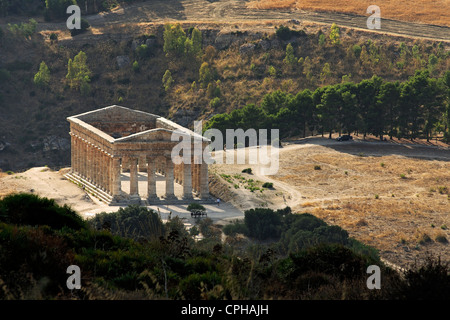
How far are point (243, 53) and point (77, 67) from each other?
99.8 feet

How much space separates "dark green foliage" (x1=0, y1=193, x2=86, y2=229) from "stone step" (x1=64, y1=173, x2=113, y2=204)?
43.9m

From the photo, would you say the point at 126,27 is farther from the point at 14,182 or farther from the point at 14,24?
the point at 14,182

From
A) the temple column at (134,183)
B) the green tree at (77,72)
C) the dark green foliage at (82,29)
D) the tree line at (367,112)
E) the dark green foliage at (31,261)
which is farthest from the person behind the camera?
the dark green foliage at (82,29)

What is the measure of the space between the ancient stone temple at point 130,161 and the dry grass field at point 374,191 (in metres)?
6.02

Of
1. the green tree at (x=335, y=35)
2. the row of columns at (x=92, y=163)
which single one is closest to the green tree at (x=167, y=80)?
the green tree at (x=335, y=35)

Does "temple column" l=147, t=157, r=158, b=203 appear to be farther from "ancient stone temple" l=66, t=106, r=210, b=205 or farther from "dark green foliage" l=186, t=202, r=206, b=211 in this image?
"dark green foliage" l=186, t=202, r=206, b=211

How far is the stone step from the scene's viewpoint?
9819cm

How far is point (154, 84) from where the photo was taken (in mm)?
165000

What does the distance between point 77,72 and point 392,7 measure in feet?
206

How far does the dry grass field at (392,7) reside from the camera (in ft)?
568

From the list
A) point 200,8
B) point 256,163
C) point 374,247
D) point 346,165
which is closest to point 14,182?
point 256,163

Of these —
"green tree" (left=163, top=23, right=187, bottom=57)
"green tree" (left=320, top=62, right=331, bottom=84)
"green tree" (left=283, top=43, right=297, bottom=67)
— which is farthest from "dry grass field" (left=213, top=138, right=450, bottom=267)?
"green tree" (left=163, top=23, right=187, bottom=57)

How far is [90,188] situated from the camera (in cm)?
10375

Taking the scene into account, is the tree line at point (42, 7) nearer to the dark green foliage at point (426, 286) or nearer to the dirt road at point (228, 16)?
the dirt road at point (228, 16)
